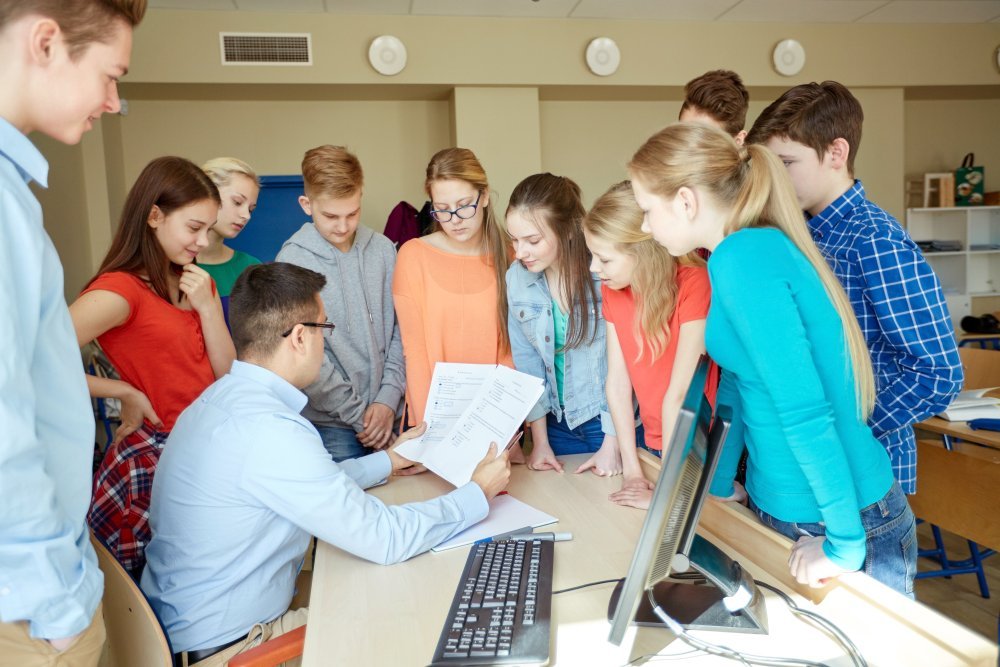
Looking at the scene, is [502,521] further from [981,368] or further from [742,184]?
[981,368]

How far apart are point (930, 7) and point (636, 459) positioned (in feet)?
16.8

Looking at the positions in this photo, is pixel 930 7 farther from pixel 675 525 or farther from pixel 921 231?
pixel 675 525

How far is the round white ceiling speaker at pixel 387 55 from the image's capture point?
15.4 feet

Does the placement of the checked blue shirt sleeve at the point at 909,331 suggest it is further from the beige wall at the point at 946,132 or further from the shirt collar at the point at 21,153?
the beige wall at the point at 946,132

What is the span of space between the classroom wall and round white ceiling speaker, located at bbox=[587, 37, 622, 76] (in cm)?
7

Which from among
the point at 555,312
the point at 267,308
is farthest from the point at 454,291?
the point at 267,308

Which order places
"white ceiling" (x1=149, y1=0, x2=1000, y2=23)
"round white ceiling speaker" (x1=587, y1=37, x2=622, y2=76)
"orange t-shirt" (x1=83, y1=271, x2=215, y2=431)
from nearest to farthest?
"orange t-shirt" (x1=83, y1=271, x2=215, y2=431)
"white ceiling" (x1=149, y1=0, x2=1000, y2=23)
"round white ceiling speaker" (x1=587, y1=37, x2=622, y2=76)

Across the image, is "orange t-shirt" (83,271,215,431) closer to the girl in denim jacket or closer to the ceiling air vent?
the girl in denim jacket

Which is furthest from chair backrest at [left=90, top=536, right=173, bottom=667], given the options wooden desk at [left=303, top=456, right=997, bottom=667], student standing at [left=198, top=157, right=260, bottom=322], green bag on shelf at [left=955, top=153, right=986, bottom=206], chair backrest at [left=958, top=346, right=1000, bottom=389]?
green bag on shelf at [left=955, top=153, right=986, bottom=206]

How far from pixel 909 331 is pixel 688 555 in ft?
2.23

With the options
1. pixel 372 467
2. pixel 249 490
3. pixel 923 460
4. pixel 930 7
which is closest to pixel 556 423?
pixel 372 467

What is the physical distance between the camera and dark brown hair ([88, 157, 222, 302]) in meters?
1.83

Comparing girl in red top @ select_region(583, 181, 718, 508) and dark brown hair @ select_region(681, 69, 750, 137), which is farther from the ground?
dark brown hair @ select_region(681, 69, 750, 137)

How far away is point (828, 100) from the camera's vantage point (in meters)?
Result: 1.56
